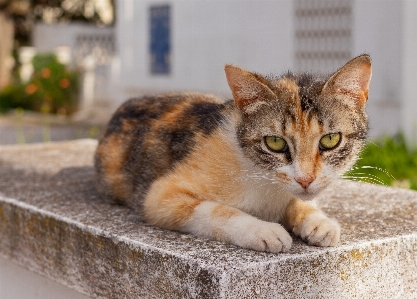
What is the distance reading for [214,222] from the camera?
8.50 feet

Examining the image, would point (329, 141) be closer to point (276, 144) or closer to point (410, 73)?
point (276, 144)

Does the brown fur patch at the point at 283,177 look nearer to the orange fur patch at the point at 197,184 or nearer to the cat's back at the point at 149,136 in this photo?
the orange fur patch at the point at 197,184

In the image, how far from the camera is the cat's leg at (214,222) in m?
2.42

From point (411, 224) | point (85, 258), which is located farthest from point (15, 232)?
point (411, 224)

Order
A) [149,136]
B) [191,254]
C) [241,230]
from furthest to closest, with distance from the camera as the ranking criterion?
[149,136] < [241,230] < [191,254]

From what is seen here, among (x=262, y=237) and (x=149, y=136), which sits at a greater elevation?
(x=149, y=136)

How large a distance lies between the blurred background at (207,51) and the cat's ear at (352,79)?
12.1 ft

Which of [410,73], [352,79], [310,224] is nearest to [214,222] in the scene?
[310,224]

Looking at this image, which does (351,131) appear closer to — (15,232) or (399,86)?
(15,232)

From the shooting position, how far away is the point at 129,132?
3.47 m

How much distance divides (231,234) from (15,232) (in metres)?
1.30

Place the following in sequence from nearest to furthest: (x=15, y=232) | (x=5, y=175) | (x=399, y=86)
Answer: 1. (x=15, y=232)
2. (x=5, y=175)
3. (x=399, y=86)

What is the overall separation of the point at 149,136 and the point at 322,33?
7188mm

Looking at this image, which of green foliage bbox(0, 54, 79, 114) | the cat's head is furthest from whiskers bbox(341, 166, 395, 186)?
green foliage bbox(0, 54, 79, 114)
